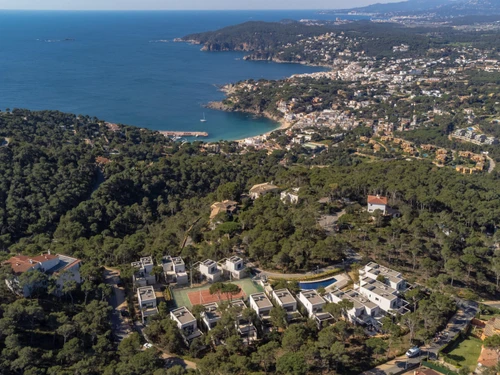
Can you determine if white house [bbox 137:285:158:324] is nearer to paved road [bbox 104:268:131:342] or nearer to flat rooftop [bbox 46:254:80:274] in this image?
paved road [bbox 104:268:131:342]

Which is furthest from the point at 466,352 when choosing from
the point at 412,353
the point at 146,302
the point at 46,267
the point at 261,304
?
the point at 46,267

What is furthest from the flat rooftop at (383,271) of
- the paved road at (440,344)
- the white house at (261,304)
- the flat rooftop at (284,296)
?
the white house at (261,304)

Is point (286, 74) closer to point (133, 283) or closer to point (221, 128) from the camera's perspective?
point (221, 128)

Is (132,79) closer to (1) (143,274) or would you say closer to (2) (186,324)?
(1) (143,274)

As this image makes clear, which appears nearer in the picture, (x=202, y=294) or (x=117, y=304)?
(x=117, y=304)

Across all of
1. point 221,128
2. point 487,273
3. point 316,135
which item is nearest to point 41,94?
point 221,128

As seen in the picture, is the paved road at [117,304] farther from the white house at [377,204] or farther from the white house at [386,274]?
the white house at [377,204]
